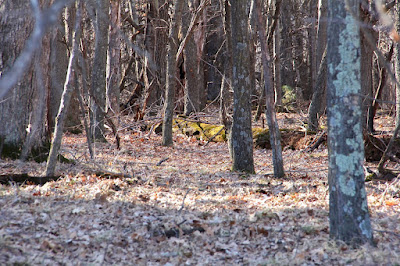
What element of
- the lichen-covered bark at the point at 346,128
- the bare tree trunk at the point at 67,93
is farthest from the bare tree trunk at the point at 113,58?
the lichen-covered bark at the point at 346,128

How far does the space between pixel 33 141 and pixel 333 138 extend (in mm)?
5490

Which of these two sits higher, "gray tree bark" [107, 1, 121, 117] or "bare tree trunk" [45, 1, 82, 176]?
"gray tree bark" [107, 1, 121, 117]

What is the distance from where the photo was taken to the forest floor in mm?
3953

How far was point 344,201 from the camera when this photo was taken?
3961mm

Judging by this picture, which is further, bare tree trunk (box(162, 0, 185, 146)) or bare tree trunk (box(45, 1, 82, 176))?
bare tree trunk (box(162, 0, 185, 146))

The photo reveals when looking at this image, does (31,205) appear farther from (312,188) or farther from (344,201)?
(312,188)

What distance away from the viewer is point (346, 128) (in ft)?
12.6


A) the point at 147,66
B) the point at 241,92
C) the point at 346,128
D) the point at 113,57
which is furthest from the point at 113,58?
the point at 346,128

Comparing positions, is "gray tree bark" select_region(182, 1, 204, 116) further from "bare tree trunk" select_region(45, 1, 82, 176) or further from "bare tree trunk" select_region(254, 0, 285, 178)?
"bare tree trunk" select_region(45, 1, 82, 176)

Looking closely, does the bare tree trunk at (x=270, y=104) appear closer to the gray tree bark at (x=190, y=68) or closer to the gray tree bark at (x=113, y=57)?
the gray tree bark at (x=113, y=57)

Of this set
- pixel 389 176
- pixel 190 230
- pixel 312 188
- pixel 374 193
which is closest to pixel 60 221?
pixel 190 230

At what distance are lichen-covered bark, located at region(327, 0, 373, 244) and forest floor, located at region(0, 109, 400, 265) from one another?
27 cm

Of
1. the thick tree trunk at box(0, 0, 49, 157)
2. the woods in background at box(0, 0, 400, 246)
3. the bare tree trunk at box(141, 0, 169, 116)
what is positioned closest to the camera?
the woods in background at box(0, 0, 400, 246)

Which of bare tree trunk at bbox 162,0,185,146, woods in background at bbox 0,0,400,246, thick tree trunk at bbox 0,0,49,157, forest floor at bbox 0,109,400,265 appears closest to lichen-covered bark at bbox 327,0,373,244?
woods in background at bbox 0,0,400,246
